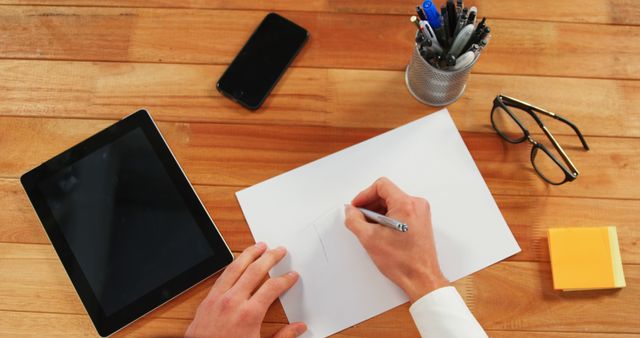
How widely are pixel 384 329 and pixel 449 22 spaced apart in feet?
1.68

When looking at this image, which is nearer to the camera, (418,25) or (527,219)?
(418,25)

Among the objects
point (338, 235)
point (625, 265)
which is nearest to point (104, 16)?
point (338, 235)

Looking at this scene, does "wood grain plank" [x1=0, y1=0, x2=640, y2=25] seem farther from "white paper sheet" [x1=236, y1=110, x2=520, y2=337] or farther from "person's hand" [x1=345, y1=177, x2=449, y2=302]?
"person's hand" [x1=345, y1=177, x2=449, y2=302]

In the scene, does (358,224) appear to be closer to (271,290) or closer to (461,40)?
(271,290)

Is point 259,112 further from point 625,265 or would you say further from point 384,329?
point 625,265

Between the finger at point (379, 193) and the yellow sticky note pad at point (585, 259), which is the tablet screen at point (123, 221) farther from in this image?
the yellow sticky note pad at point (585, 259)

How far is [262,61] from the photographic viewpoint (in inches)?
37.4

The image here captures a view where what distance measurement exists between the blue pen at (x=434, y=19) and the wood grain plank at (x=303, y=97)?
0.15m

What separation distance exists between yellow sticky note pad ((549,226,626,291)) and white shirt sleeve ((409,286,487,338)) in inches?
6.8

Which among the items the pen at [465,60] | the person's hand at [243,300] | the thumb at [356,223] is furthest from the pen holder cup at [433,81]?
the person's hand at [243,300]

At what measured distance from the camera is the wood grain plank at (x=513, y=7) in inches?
37.8

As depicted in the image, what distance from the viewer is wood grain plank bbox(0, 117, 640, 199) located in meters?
0.89

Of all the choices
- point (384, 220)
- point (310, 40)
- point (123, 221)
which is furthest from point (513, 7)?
point (123, 221)

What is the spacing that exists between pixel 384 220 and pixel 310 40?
1.27 feet
